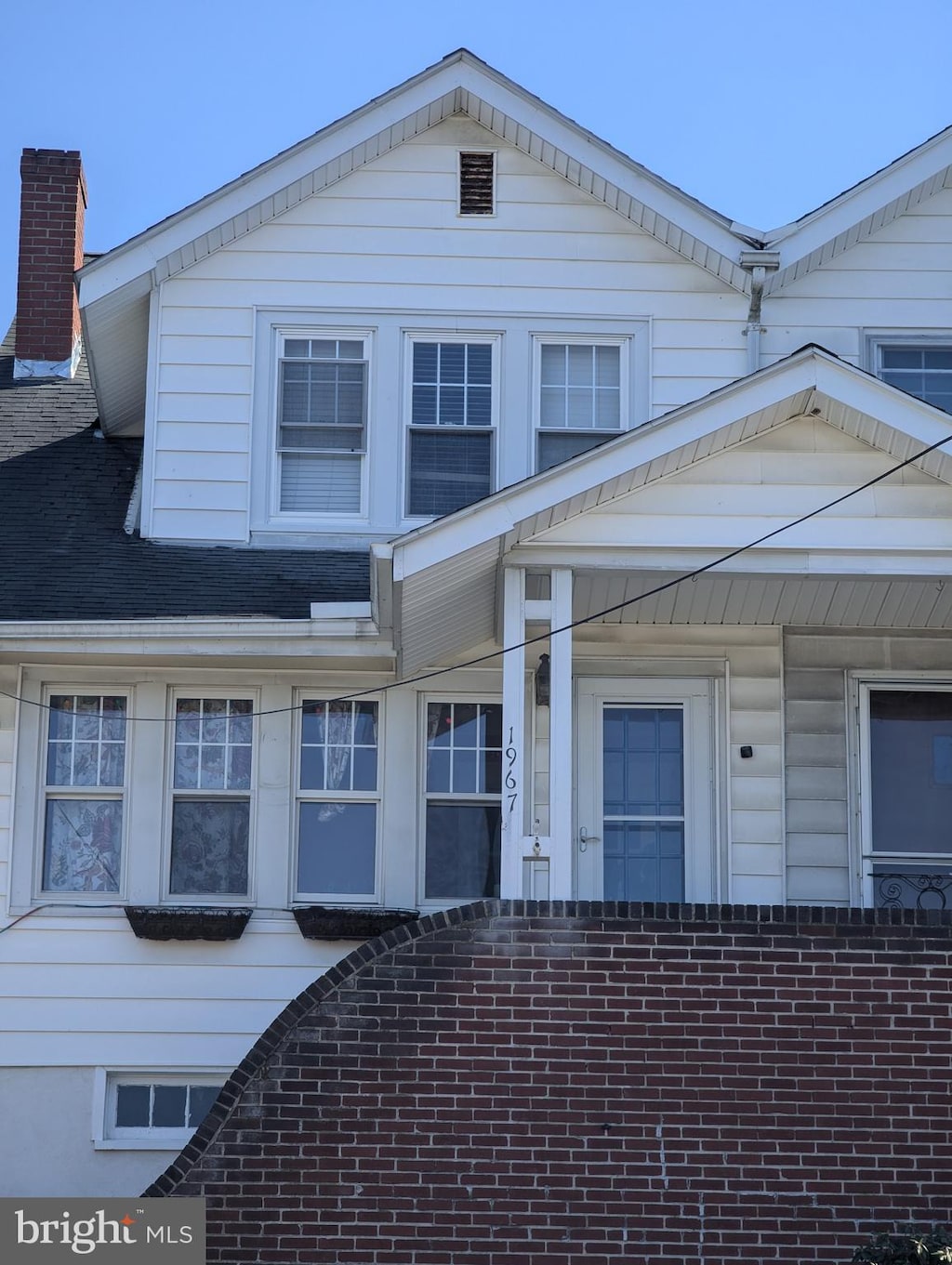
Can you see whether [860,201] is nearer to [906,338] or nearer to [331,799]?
[906,338]

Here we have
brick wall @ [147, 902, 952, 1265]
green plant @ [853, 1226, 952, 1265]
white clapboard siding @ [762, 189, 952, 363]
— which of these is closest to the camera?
green plant @ [853, 1226, 952, 1265]

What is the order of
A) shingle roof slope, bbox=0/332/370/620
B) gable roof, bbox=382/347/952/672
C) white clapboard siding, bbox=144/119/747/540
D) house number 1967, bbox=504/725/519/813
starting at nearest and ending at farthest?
1. gable roof, bbox=382/347/952/672
2. house number 1967, bbox=504/725/519/813
3. shingle roof slope, bbox=0/332/370/620
4. white clapboard siding, bbox=144/119/747/540

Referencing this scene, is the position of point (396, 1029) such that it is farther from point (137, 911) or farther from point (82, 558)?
point (82, 558)

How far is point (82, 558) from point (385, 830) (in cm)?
257

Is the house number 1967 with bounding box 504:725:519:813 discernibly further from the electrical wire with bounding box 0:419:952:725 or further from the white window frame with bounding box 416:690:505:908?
the white window frame with bounding box 416:690:505:908

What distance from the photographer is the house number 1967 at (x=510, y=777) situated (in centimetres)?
969

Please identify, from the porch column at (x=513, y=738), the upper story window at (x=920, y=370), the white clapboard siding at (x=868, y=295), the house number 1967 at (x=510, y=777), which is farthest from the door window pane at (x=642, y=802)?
the upper story window at (x=920, y=370)

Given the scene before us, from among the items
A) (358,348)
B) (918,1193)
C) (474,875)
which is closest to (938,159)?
(358,348)

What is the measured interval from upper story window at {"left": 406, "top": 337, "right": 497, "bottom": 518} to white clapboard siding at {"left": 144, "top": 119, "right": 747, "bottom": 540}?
0.42ft

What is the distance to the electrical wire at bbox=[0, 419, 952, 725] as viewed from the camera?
9.73 m

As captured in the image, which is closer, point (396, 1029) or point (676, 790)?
point (396, 1029)

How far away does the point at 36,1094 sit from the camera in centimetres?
1070

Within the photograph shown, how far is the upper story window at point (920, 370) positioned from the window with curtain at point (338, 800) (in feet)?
13.3

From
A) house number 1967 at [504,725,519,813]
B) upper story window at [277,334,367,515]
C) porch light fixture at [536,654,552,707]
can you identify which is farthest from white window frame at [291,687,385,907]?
house number 1967 at [504,725,519,813]
